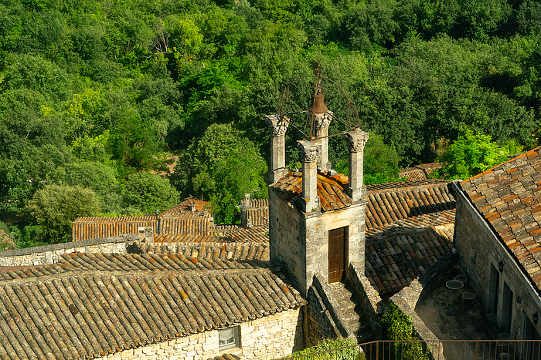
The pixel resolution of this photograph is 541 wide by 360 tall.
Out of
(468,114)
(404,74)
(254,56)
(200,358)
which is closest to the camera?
(200,358)

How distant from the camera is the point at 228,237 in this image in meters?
32.9

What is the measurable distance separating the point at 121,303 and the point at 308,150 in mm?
6169

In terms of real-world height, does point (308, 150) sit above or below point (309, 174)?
above

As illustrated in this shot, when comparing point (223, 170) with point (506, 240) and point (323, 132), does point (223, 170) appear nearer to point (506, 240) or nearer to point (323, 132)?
point (323, 132)

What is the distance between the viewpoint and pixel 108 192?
49688 mm

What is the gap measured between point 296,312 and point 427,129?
35585mm

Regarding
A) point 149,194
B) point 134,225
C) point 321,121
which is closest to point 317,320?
point 321,121

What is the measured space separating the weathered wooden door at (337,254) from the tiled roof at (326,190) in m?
0.90

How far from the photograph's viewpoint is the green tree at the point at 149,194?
163 ft

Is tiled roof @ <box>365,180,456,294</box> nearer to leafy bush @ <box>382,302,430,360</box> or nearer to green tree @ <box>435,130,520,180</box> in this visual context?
leafy bush @ <box>382,302,430,360</box>

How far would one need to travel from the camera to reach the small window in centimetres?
1781

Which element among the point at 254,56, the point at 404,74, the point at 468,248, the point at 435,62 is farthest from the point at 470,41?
the point at 468,248

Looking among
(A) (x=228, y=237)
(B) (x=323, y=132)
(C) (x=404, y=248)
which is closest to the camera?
(B) (x=323, y=132)

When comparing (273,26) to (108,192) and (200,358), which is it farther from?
(200,358)
